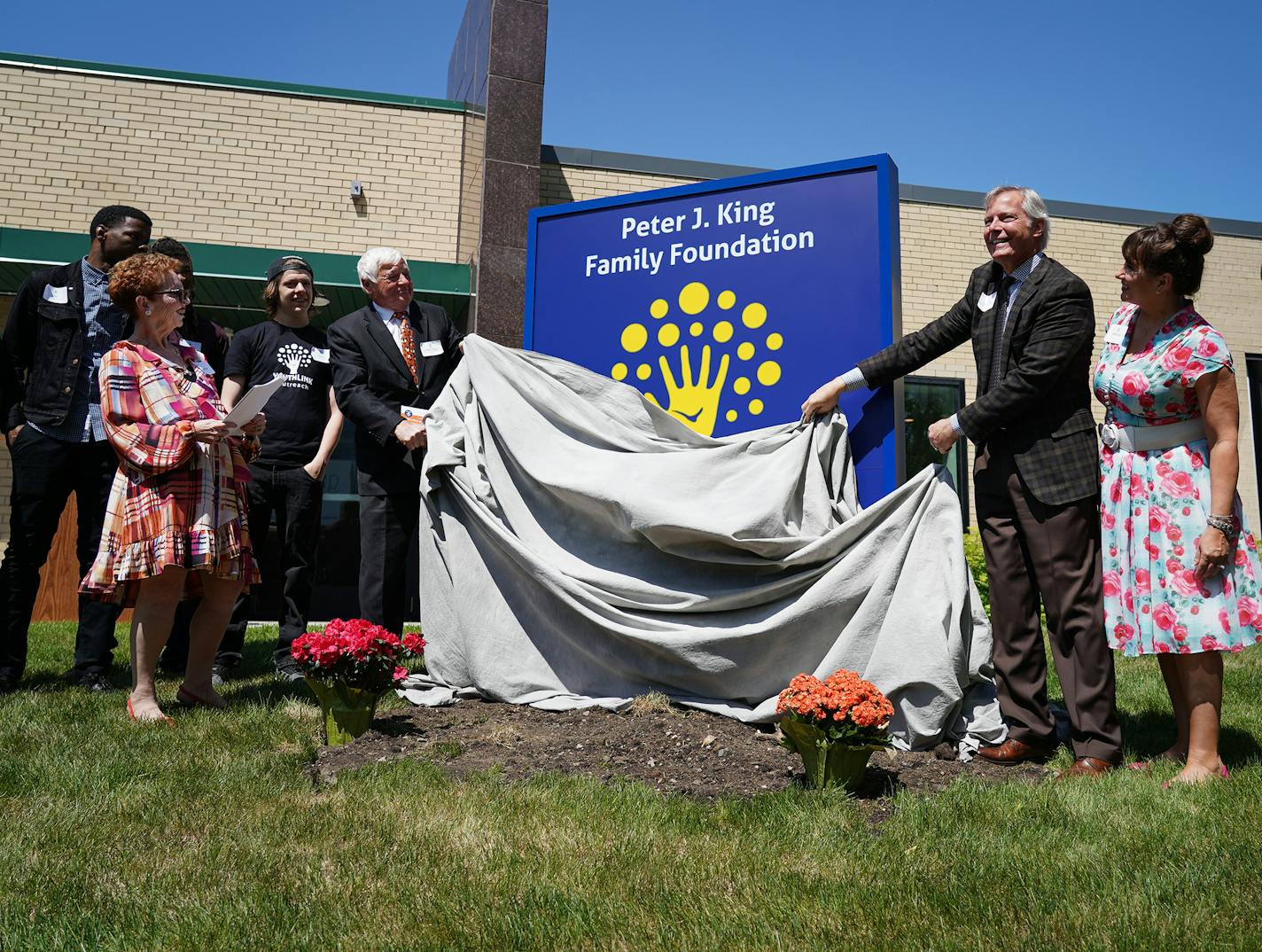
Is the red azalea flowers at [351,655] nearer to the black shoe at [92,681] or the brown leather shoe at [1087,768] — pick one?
the black shoe at [92,681]

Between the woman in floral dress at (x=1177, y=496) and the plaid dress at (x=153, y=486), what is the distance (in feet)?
10.9

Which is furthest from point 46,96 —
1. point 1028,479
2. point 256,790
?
point 1028,479

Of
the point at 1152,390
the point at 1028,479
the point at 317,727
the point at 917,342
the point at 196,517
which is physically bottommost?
the point at 317,727

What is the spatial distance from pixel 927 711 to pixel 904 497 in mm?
803

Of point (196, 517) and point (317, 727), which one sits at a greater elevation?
point (196, 517)

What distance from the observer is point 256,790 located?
2773 mm

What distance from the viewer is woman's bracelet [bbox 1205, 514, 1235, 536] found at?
121 inches

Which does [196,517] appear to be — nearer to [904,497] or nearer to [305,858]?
[305,858]

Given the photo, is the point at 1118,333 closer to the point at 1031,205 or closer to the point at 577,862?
the point at 1031,205

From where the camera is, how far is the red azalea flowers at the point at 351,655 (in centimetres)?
344

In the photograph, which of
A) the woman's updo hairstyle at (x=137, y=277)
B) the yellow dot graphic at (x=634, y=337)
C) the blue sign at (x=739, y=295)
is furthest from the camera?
the yellow dot graphic at (x=634, y=337)

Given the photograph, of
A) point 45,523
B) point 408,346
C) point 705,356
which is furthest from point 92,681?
point 705,356

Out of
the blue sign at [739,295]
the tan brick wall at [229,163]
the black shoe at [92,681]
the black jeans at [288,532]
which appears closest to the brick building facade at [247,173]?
the tan brick wall at [229,163]

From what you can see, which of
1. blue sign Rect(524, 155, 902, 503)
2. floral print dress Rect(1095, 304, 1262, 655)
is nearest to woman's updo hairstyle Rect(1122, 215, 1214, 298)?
floral print dress Rect(1095, 304, 1262, 655)
